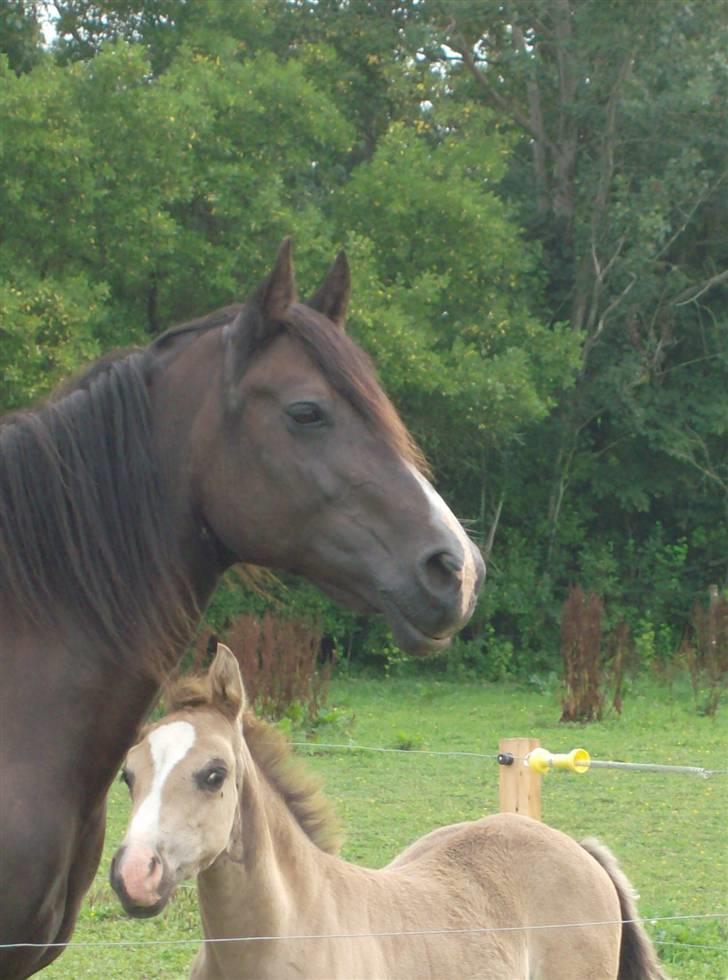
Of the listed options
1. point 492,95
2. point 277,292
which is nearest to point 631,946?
point 277,292

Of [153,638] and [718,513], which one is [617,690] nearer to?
[718,513]

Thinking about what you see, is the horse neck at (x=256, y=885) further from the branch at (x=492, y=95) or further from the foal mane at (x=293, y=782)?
the branch at (x=492, y=95)

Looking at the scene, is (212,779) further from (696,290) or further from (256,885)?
(696,290)

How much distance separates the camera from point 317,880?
10.8 ft

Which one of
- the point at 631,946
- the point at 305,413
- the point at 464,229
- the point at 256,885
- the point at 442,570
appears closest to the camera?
the point at 442,570

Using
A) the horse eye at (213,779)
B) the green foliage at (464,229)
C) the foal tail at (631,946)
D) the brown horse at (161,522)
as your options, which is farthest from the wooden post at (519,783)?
the green foliage at (464,229)

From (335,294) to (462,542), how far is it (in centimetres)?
61

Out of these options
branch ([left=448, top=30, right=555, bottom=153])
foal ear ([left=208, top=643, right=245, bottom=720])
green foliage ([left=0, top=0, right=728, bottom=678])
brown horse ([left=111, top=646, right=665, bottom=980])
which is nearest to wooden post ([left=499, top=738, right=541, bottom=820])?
brown horse ([left=111, top=646, right=665, bottom=980])

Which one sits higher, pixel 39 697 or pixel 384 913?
pixel 39 697

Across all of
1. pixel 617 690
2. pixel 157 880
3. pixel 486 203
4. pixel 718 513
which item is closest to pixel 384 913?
pixel 157 880

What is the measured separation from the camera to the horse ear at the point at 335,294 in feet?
8.43

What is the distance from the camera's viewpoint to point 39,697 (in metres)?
2.34

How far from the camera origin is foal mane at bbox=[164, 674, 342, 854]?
132 inches

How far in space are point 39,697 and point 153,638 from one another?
23cm
